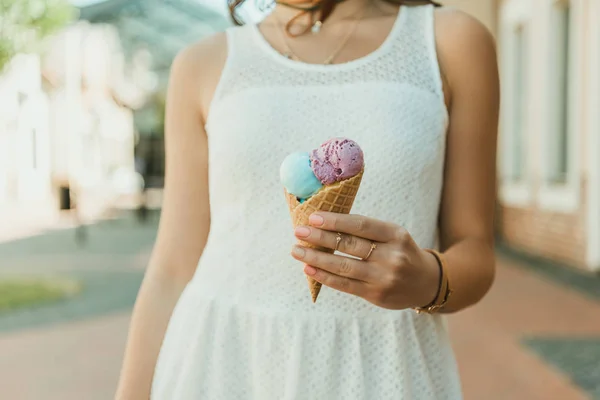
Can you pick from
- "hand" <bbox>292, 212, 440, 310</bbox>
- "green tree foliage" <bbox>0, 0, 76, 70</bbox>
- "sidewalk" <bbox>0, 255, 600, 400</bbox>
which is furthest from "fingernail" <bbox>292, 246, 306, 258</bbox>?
"green tree foliage" <bbox>0, 0, 76, 70</bbox>

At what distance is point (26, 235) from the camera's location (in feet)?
54.6

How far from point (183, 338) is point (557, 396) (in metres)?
3.65

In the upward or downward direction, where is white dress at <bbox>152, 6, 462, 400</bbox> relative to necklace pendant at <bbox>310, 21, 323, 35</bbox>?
downward

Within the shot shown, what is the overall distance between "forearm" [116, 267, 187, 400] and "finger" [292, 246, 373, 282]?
1.78ft

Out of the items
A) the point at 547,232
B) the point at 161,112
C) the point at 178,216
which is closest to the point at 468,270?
the point at 178,216

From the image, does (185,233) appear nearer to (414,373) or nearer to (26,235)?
(414,373)

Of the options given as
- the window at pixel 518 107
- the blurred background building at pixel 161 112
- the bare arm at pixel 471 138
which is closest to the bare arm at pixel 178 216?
the bare arm at pixel 471 138

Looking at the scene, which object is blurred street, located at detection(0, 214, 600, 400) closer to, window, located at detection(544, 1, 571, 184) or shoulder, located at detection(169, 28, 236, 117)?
window, located at detection(544, 1, 571, 184)

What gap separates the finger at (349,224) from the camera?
105cm

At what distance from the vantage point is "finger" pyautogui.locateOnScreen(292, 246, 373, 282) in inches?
43.2

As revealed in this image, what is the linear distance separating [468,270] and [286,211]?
1.18 feet

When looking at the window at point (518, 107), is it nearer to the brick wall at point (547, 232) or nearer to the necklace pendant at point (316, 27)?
the brick wall at point (547, 232)

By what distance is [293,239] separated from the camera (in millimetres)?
1448

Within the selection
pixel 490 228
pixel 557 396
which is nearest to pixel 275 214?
pixel 490 228
